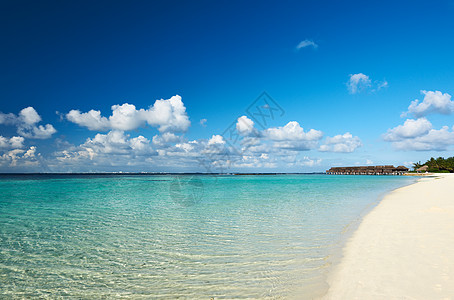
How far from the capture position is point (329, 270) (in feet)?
20.0

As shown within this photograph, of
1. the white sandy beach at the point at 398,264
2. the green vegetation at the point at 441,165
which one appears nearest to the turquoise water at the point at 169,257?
→ the white sandy beach at the point at 398,264

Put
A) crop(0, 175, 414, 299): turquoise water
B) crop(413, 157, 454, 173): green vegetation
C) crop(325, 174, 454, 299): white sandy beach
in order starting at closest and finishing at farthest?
crop(325, 174, 454, 299): white sandy beach, crop(0, 175, 414, 299): turquoise water, crop(413, 157, 454, 173): green vegetation

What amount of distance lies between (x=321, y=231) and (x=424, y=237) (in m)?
3.26

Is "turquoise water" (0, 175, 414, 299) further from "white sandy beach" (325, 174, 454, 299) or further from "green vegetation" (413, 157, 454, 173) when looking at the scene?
"green vegetation" (413, 157, 454, 173)

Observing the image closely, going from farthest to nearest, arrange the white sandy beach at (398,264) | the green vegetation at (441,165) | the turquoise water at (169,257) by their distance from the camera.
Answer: the green vegetation at (441,165) → the turquoise water at (169,257) → the white sandy beach at (398,264)

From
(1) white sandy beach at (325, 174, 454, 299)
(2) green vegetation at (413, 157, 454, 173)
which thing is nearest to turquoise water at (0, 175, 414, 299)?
(1) white sandy beach at (325, 174, 454, 299)

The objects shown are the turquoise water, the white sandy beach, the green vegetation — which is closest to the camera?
the white sandy beach

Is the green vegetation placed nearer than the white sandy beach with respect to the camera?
No

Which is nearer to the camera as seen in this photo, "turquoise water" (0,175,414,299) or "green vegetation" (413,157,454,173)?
"turquoise water" (0,175,414,299)

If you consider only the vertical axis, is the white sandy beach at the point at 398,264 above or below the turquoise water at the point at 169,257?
above

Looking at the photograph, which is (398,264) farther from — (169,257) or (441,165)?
(441,165)

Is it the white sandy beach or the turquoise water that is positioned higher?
the white sandy beach

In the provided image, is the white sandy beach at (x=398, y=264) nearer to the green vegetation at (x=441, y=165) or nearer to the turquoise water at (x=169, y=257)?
the turquoise water at (x=169, y=257)

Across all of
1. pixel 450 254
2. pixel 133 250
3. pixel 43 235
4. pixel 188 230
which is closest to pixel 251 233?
pixel 188 230
